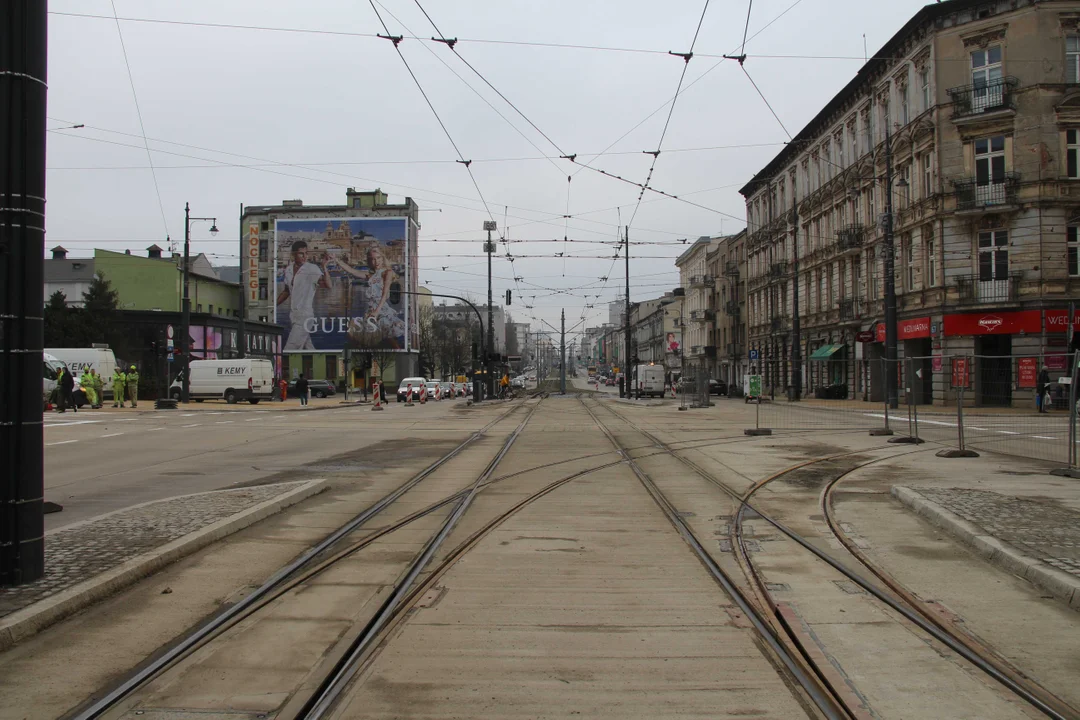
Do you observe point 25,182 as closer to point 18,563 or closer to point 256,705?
point 18,563

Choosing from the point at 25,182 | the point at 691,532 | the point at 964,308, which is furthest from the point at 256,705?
the point at 964,308

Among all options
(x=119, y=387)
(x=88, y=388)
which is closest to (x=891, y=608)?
(x=88, y=388)

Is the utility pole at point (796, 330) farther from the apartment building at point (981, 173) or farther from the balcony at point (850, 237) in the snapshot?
the apartment building at point (981, 173)

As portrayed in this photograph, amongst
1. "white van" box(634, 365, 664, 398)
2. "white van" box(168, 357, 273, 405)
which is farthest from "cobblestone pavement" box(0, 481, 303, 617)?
"white van" box(634, 365, 664, 398)

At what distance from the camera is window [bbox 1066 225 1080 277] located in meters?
31.6

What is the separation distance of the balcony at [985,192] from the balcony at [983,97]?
2.59 metres

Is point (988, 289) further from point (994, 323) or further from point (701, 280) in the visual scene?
point (701, 280)

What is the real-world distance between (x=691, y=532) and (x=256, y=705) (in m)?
5.30

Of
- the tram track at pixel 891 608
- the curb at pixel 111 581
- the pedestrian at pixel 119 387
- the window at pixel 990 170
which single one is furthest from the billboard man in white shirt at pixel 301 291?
the tram track at pixel 891 608

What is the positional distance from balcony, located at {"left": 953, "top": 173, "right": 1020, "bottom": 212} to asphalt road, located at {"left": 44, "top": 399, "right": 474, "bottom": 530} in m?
21.2

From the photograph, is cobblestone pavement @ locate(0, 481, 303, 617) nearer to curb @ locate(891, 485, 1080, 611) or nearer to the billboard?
curb @ locate(891, 485, 1080, 611)

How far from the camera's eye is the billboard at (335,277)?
80500 mm

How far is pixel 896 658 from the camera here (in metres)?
4.84

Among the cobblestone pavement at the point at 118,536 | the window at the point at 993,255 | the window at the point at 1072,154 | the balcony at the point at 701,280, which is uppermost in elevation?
the balcony at the point at 701,280
